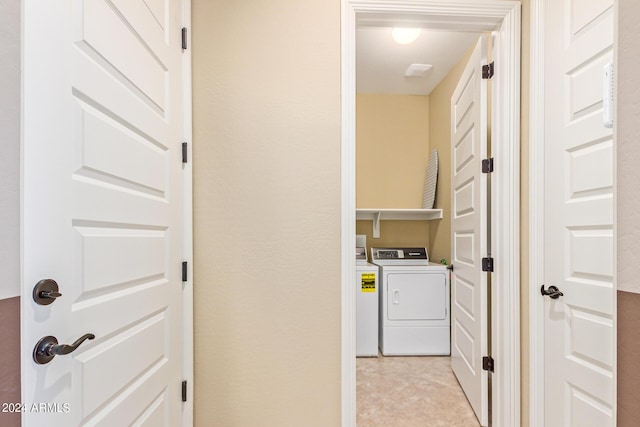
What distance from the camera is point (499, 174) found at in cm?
187

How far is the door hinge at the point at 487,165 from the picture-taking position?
6.39ft

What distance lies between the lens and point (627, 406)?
0.71 m

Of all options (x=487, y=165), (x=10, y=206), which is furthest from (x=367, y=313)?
(x=10, y=206)

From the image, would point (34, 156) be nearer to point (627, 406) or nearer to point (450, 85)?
point (627, 406)

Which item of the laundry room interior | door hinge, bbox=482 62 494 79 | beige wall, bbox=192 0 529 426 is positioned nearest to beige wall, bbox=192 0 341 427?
beige wall, bbox=192 0 529 426

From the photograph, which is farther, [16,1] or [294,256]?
[294,256]

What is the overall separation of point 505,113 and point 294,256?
1328 millimetres

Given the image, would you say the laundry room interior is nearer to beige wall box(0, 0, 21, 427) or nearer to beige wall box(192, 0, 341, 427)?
beige wall box(192, 0, 341, 427)

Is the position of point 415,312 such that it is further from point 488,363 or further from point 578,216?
point 578,216

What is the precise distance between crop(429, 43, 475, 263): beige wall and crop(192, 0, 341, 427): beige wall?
2051mm

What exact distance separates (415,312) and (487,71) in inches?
81.8

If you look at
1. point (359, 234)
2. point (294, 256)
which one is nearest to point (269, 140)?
point (294, 256)

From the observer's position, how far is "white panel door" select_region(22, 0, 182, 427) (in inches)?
30.2

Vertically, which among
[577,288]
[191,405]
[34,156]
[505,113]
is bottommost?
[191,405]
